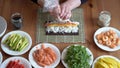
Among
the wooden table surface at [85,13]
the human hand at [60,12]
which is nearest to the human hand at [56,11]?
the human hand at [60,12]

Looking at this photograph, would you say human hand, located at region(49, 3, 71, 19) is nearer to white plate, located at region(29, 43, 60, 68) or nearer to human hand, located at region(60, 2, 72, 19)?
human hand, located at region(60, 2, 72, 19)

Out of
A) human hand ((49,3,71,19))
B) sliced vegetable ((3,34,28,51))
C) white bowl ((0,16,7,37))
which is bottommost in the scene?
sliced vegetable ((3,34,28,51))

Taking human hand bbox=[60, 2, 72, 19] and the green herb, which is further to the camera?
human hand bbox=[60, 2, 72, 19]

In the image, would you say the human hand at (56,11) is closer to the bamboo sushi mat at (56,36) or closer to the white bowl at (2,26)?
the bamboo sushi mat at (56,36)

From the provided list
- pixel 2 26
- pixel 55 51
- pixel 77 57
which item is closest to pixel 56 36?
pixel 55 51

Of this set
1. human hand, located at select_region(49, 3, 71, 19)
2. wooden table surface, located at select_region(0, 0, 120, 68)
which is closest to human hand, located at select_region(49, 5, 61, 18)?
human hand, located at select_region(49, 3, 71, 19)

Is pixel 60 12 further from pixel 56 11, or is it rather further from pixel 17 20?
pixel 17 20
